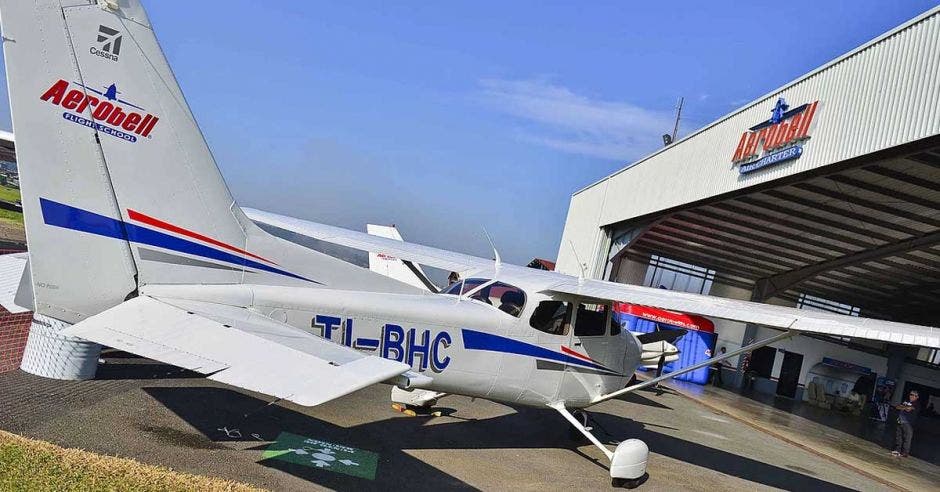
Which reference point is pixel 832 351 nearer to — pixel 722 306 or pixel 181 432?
pixel 722 306

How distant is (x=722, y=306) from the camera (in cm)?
844

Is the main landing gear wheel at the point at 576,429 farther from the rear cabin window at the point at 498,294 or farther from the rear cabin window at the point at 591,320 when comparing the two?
the rear cabin window at the point at 498,294

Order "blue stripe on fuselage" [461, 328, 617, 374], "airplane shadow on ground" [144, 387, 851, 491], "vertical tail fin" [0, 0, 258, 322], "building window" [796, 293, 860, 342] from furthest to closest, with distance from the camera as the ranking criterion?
"building window" [796, 293, 860, 342] → "blue stripe on fuselage" [461, 328, 617, 374] → "airplane shadow on ground" [144, 387, 851, 491] → "vertical tail fin" [0, 0, 258, 322]

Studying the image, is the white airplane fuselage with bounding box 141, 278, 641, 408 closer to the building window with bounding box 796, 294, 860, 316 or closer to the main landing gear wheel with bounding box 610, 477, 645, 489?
the main landing gear wheel with bounding box 610, 477, 645, 489

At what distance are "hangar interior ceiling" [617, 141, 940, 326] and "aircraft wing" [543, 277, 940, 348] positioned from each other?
5394mm

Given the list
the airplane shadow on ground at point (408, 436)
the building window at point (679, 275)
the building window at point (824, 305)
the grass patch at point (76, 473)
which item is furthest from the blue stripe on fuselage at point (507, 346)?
→ the building window at point (824, 305)

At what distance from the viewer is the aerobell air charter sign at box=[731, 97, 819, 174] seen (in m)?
15.1

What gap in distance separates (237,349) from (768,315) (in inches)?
235

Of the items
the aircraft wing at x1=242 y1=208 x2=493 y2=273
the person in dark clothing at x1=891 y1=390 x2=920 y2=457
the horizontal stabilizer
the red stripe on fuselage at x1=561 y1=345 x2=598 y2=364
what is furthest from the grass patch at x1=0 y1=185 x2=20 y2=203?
the person in dark clothing at x1=891 y1=390 x2=920 y2=457

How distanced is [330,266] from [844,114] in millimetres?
11234

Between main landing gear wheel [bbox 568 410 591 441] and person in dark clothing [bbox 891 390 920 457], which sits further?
person in dark clothing [bbox 891 390 920 457]

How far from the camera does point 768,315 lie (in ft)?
26.5

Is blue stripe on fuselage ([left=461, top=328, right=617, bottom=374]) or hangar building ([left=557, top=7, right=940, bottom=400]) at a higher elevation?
hangar building ([left=557, top=7, right=940, bottom=400])

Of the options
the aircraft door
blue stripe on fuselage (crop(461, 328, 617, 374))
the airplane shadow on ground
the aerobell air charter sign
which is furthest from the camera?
the aerobell air charter sign
